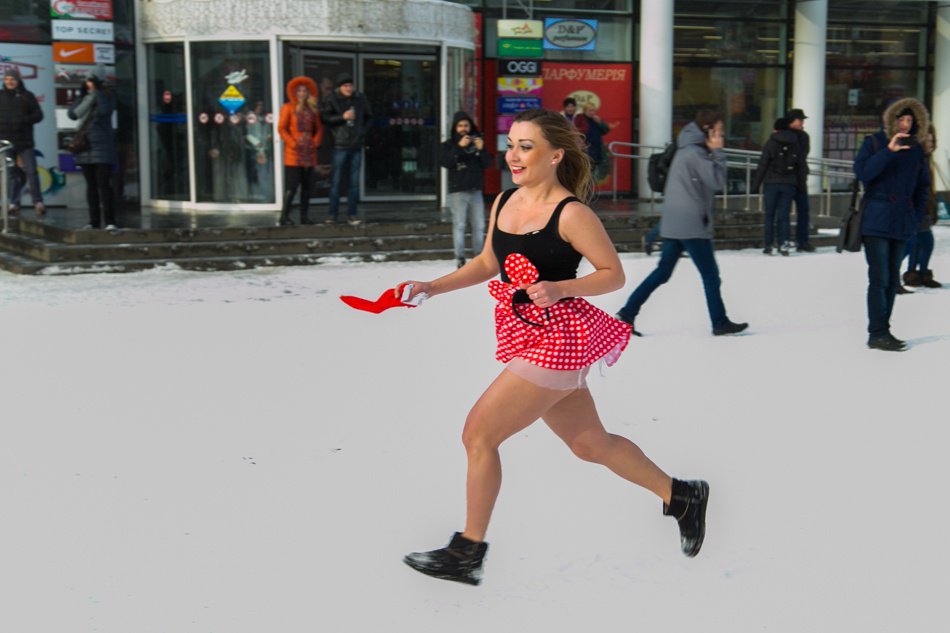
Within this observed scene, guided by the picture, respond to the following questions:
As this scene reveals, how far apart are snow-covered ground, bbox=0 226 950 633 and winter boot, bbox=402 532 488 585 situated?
2.2 inches

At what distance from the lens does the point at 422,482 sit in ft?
18.1

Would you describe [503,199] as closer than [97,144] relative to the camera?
Yes

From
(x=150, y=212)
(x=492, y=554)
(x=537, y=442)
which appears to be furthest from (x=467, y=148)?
(x=492, y=554)

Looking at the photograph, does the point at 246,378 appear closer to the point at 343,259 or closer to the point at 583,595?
the point at 583,595

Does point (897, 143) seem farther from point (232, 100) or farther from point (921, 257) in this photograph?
point (232, 100)

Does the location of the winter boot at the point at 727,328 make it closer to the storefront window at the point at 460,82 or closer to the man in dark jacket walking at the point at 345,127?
the man in dark jacket walking at the point at 345,127

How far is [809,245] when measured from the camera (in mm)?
15422

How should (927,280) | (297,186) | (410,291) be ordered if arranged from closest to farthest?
1. (410,291)
2. (927,280)
3. (297,186)

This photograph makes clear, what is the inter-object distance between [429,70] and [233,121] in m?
3.09

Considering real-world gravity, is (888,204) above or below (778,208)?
above

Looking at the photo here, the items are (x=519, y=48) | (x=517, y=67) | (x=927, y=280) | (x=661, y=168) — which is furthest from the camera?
(x=517, y=67)

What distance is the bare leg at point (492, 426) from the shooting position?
4.23 meters

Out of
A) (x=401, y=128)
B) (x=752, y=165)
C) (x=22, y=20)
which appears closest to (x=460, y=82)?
(x=401, y=128)

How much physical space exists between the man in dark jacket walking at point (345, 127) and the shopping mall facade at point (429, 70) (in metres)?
1.77
